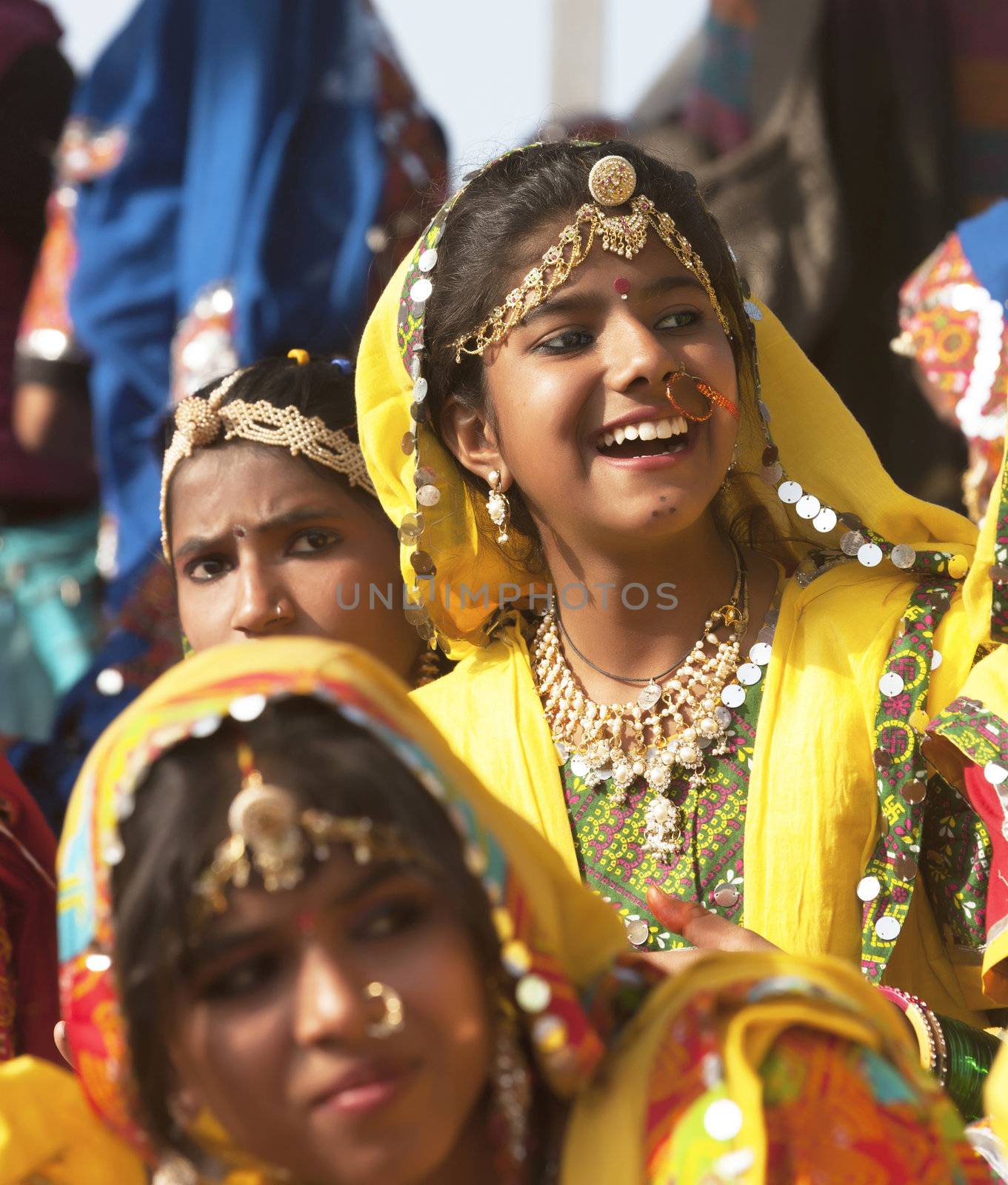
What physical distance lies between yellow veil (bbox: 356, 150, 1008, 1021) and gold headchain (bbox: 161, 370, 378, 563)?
0.14m

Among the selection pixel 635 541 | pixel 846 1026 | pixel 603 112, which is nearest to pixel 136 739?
pixel 846 1026

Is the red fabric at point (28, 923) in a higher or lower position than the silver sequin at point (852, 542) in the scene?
lower

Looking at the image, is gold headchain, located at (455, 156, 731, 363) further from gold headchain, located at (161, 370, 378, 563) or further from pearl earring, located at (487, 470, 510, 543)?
gold headchain, located at (161, 370, 378, 563)

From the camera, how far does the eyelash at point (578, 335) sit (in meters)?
2.82

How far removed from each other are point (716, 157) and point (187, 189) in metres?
1.51

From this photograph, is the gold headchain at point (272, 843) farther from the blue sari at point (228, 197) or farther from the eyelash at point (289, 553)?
the blue sari at point (228, 197)

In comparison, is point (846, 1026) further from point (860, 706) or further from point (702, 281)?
point (702, 281)

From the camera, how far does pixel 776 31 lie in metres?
4.98

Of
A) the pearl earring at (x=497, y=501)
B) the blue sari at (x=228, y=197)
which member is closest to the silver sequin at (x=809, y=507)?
the pearl earring at (x=497, y=501)

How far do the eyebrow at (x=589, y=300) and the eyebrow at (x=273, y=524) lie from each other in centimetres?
58

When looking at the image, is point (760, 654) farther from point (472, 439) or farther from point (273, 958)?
point (273, 958)

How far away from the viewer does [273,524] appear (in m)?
3.16

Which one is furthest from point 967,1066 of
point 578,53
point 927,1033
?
point 578,53

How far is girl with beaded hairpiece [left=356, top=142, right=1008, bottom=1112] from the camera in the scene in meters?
2.63
